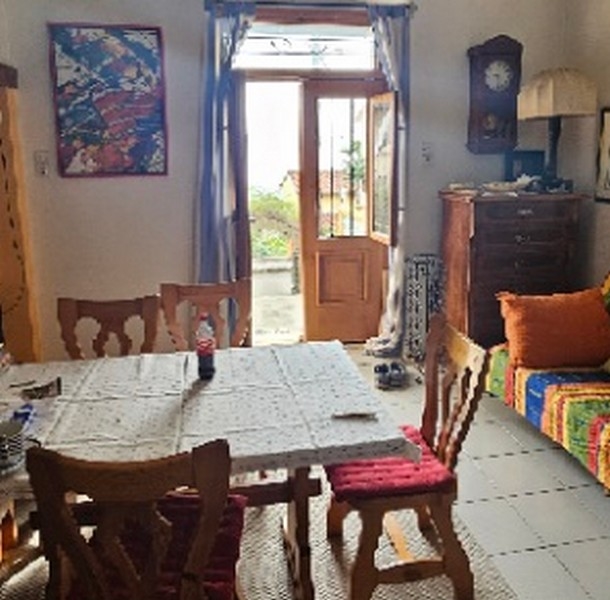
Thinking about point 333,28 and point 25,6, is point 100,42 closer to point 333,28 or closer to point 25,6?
point 25,6

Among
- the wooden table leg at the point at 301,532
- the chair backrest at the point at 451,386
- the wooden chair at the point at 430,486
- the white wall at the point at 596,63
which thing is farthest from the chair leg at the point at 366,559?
the white wall at the point at 596,63

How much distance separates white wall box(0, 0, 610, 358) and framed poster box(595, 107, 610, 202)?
0.25ft

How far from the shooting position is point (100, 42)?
407cm

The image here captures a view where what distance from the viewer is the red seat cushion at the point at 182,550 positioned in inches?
61.6

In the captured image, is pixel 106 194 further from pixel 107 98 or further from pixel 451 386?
pixel 451 386

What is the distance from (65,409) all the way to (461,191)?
10.0 ft

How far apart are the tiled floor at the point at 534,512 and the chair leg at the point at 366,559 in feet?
1.76

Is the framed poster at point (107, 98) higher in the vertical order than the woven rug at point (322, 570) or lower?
higher

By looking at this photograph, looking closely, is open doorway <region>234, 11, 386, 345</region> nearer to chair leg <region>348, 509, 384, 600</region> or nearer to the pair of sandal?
the pair of sandal

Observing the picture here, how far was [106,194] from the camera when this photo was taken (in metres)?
4.27

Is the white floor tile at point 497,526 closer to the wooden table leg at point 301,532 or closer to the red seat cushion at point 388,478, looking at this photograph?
the red seat cushion at point 388,478

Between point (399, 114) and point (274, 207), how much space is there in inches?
100

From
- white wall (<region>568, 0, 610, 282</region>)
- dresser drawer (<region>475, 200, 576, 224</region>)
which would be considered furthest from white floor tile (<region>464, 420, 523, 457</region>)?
white wall (<region>568, 0, 610, 282</region>)

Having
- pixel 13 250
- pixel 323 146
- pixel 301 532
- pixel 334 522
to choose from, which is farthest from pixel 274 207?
pixel 301 532
